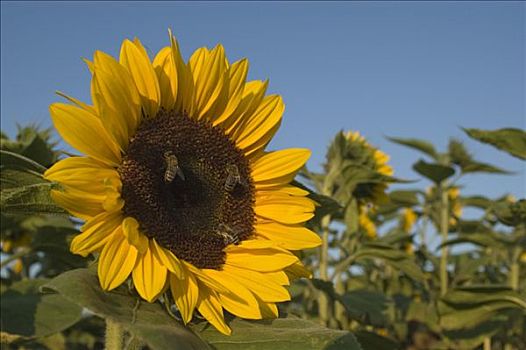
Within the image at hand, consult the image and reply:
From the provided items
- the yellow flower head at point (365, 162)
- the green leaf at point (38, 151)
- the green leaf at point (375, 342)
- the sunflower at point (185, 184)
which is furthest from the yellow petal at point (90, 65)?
the yellow flower head at point (365, 162)

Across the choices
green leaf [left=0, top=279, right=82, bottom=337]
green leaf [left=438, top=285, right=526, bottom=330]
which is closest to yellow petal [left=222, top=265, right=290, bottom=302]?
green leaf [left=0, top=279, right=82, bottom=337]

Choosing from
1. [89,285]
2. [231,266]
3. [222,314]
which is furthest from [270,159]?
[89,285]

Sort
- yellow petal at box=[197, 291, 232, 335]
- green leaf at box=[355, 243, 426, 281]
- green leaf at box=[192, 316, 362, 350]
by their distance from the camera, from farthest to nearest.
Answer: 1. green leaf at box=[355, 243, 426, 281]
2. yellow petal at box=[197, 291, 232, 335]
3. green leaf at box=[192, 316, 362, 350]

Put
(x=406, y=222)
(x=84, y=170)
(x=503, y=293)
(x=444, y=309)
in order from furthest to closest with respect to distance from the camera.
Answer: (x=406, y=222) < (x=444, y=309) < (x=503, y=293) < (x=84, y=170)

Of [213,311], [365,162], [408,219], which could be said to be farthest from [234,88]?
[408,219]

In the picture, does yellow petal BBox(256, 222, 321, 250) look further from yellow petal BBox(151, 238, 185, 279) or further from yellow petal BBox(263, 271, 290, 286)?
yellow petal BBox(151, 238, 185, 279)

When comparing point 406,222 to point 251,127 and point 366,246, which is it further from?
point 251,127

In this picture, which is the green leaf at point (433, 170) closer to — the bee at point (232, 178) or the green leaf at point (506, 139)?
the green leaf at point (506, 139)
